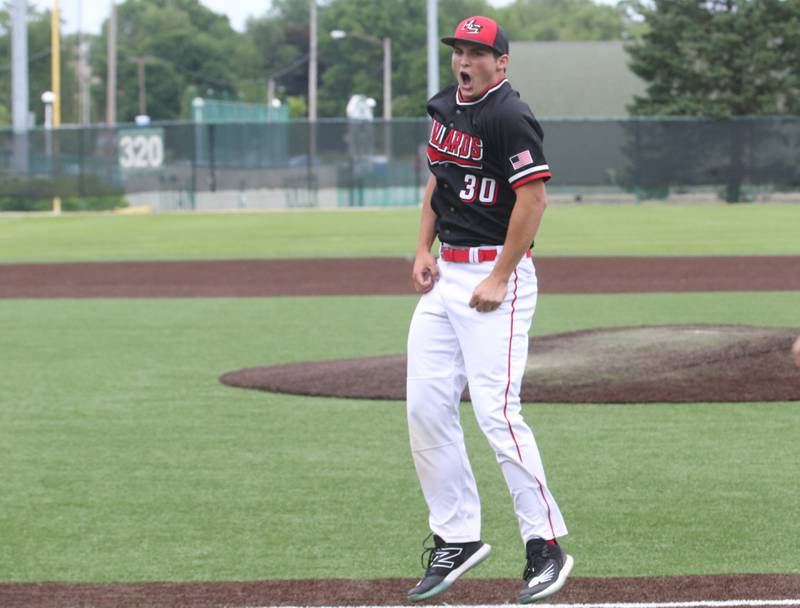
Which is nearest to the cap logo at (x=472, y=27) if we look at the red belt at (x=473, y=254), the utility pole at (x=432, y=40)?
the red belt at (x=473, y=254)

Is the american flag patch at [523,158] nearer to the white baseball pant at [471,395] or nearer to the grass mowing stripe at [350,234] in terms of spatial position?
the white baseball pant at [471,395]

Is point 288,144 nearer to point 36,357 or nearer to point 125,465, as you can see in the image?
point 36,357

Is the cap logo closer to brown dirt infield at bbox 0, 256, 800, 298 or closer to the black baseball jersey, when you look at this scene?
the black baseball jersey

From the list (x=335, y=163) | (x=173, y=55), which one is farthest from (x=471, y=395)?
(x=173, y=55)

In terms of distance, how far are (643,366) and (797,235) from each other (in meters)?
19.0

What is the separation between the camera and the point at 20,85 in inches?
1585

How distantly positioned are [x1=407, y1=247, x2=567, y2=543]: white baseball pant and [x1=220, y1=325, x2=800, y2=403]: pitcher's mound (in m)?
4.15

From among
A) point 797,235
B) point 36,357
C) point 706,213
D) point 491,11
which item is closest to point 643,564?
point 36,357

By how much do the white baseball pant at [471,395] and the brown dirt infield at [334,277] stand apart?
12.2 m

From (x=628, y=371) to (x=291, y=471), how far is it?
Answer: 3418 mm

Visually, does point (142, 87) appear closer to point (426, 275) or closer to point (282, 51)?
point (282, 51)

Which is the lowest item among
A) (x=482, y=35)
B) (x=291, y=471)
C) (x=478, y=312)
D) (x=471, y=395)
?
(x=291, y=471)

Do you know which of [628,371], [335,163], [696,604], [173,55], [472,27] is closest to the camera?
[696,604]

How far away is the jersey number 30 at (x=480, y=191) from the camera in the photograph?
5.17 metres
